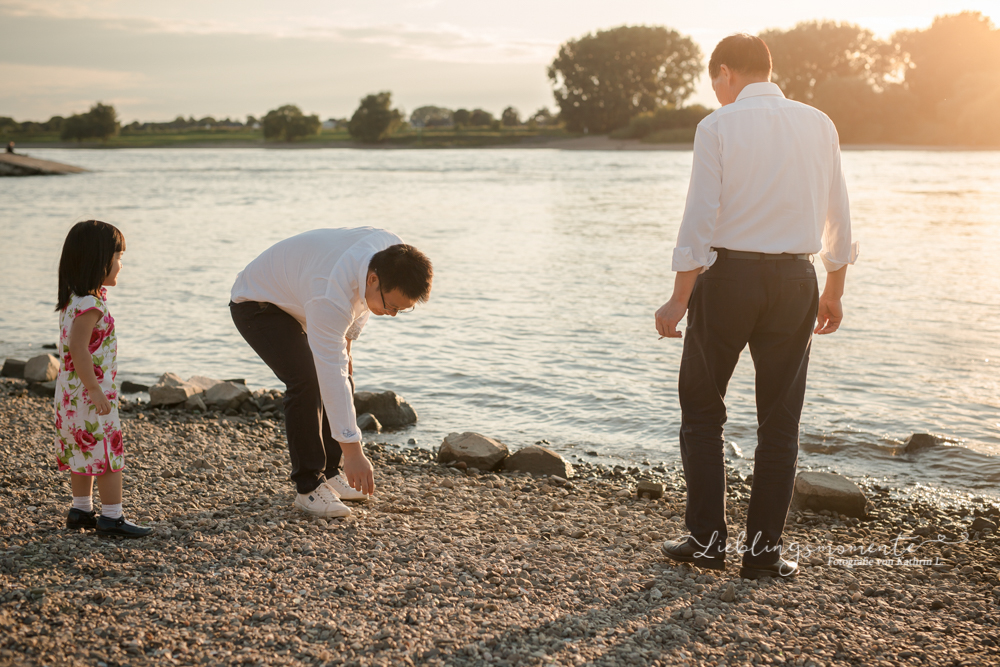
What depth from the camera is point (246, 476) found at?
5.40m

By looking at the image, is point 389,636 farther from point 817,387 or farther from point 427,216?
point 427,216

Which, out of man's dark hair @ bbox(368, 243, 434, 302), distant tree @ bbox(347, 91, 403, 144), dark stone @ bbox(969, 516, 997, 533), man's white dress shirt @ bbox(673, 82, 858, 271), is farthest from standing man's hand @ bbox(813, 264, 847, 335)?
distant tree @ bbox(347, 91, 403, 144)

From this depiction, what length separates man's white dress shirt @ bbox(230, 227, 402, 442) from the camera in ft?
12.1

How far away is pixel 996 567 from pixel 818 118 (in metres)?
2.63

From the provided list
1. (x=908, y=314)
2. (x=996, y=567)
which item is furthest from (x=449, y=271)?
(x=996, y=567)

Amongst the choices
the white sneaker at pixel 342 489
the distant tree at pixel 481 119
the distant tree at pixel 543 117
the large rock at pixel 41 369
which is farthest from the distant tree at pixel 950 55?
the white sneaker at pixel 342 489

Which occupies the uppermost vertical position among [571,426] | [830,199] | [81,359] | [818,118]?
[818,118]

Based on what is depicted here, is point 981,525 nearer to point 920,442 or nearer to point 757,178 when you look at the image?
point 920,442

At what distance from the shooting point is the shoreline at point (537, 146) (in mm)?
67750

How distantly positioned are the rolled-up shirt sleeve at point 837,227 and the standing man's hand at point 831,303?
2.0 inches

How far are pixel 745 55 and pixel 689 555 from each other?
236 centimetres

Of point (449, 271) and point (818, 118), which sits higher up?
point (818, 118)

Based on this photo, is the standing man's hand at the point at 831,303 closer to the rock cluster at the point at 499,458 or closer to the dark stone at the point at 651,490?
the dark stone at the point at 651,490

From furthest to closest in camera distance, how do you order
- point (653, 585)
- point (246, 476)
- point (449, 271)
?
point (449, 271) → point (246, 476) → point (653, 585)
